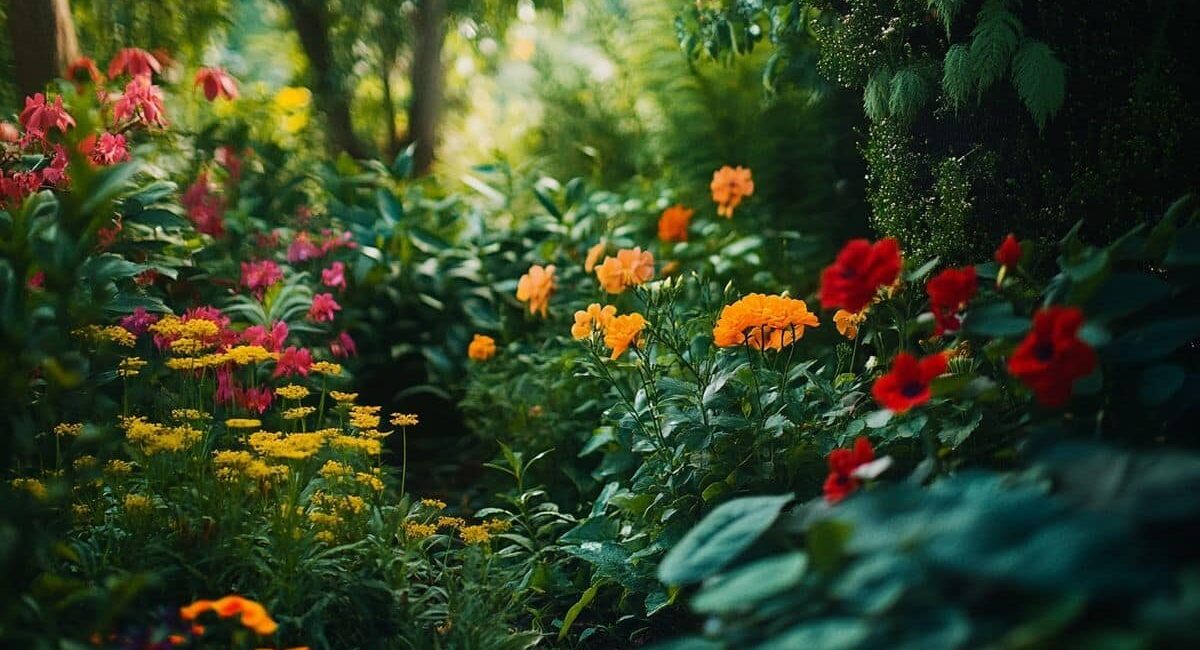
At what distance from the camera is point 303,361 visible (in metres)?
2.74

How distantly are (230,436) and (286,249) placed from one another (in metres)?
1.66

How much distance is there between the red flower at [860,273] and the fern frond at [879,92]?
4.11ft

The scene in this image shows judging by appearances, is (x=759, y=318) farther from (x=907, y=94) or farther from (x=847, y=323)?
(x=907, y=94)

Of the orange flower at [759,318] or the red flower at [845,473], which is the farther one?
the orange flower at [759,318]

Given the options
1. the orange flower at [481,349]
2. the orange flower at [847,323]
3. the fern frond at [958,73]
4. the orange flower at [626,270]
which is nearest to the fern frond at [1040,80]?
the fern frond at [958,73]

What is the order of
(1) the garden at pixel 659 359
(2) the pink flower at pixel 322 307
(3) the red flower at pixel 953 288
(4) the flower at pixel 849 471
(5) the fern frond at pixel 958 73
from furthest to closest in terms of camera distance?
(2) the pink flower at pixel 322 307, (5) the fern frond at pixel 958 73, (3) the red flower at pixel 953 288, (4) the flower at pixel 849 471, (1) the garden at pixel 659 359

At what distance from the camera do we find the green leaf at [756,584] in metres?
1.25

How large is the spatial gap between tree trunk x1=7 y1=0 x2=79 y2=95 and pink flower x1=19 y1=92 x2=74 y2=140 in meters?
1.07

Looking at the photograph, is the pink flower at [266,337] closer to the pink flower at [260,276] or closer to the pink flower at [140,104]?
the pink flower at [260,276]

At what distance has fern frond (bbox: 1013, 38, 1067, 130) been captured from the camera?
2.44m

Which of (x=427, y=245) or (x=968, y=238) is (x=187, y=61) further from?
(x=968, y=238)

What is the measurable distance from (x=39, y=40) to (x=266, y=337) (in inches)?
70.0

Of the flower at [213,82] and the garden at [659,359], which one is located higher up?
the flower at [213,82]

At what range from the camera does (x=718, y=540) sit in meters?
1.53
